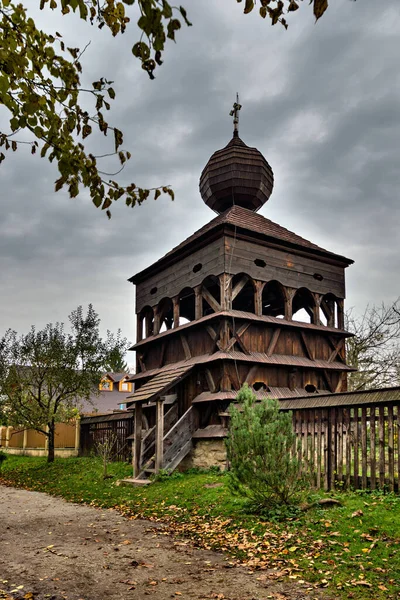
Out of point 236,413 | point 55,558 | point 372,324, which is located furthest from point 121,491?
point 372,324

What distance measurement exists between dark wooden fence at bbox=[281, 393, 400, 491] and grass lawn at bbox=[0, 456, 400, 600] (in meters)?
0.42

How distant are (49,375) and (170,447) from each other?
1014 cm

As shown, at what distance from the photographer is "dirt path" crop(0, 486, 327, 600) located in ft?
19.4

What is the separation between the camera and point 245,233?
17797 millimetres

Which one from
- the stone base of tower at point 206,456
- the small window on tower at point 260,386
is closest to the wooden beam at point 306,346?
the small window on tower at point 260,386

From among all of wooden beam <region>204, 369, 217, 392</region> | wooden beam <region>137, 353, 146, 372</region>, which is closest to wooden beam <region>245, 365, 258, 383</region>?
wooden beam <region>204, 369, 217, 392</region>

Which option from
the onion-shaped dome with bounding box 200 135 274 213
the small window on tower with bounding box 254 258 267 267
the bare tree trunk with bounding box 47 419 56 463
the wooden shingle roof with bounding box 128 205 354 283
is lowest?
the bare tree trunk with bounding box 47 419 56 463

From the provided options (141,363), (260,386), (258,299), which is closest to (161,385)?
A: (260,386)

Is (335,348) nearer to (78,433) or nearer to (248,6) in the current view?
(78,433)

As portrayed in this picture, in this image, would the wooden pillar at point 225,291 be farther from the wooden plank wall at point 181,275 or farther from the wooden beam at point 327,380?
the wooden beam at point 327,380

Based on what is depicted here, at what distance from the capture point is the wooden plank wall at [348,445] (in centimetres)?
952

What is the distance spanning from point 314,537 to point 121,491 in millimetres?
7806

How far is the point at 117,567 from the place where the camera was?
276 inches

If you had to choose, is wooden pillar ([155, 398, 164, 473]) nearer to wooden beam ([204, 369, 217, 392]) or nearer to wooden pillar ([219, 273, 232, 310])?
wooden beam ([204, 369, 217, 392])
